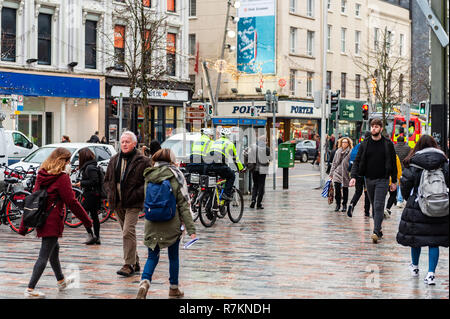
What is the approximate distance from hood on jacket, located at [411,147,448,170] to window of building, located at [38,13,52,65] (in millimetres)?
33426

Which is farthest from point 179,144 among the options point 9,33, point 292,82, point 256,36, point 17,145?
point 292,82

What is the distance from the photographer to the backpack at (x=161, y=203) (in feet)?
26.2

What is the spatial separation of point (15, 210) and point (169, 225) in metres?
7.41

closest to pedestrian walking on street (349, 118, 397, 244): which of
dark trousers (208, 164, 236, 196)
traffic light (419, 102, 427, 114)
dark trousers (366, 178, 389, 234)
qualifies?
dark trousers (366, 178, 389, 234)

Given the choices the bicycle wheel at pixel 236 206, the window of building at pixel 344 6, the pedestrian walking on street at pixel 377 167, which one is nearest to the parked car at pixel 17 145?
the bicycle wheel at pixel 236 206

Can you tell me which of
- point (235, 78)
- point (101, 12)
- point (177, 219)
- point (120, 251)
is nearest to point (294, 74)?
point (235, 78)

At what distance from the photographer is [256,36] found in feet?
184

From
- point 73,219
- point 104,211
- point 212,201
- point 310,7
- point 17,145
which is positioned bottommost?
point 73,219

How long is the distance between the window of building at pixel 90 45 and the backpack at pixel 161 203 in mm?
35240

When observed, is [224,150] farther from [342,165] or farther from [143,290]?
[143,290]

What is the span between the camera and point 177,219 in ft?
26.8

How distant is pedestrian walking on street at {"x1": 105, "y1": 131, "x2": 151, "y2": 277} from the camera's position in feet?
31.5

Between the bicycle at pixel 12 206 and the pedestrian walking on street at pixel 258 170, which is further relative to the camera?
the pedestrian walking on street at pixel 258 170

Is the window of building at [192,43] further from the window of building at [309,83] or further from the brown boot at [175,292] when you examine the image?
the brown boot at [175,292]
